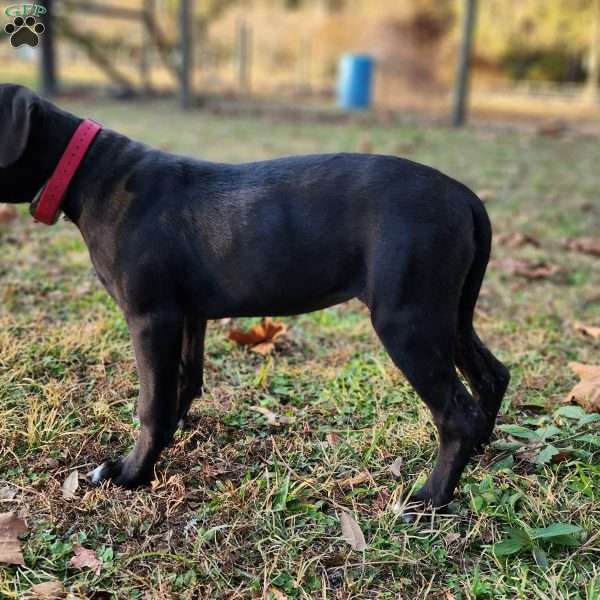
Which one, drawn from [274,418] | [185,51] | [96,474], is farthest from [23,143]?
[185,51]

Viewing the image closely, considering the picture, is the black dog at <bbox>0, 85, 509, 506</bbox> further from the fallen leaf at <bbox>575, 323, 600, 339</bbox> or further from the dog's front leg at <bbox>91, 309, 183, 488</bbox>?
the fallen leaf at <bbox>575, 323, 600, 339</bbox>

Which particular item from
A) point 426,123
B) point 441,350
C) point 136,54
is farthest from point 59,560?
point 136,54

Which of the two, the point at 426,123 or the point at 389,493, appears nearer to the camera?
the point at 389,493

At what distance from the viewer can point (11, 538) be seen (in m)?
2.15

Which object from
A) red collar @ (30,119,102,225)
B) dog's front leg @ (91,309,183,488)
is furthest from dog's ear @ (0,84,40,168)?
dog's front leg @ (91,309,183,488)

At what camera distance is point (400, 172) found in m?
2.32

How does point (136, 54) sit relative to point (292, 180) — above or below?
below

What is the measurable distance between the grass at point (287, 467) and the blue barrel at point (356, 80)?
1477 centimetres

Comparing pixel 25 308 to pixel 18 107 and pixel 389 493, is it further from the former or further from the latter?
pixel 389 493

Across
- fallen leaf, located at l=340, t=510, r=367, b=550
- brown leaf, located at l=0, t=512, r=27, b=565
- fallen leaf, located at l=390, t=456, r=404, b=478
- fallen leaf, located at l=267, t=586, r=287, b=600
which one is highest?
brown leaf, located at l=0, t=512, r=27, b=565

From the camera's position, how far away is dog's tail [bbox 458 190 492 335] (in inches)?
93.5

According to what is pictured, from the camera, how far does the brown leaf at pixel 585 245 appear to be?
5.36m

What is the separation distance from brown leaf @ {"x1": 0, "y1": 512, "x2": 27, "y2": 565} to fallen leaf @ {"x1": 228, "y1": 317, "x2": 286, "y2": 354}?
1.55m

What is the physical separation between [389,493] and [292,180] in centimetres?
118
